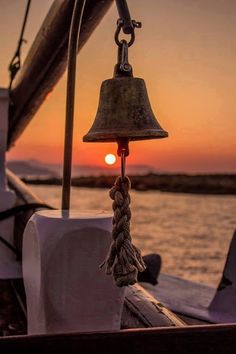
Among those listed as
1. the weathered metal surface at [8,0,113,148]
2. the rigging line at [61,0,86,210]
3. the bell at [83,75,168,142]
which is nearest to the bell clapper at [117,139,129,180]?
the bell at [83,75,168,142]

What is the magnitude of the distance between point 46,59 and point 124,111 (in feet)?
7.35

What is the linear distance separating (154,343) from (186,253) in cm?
1049

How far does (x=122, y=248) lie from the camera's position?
1.83 metres

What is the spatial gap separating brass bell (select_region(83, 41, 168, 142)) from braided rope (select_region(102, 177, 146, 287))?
0.60ft

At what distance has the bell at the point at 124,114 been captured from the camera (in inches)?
77.2

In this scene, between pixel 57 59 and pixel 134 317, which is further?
pixel 57 59

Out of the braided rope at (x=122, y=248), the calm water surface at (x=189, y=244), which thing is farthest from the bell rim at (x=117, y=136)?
the calm water surface at (x=189, y=244)

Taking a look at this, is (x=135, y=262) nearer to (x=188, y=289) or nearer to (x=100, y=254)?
(x=100, y=254)

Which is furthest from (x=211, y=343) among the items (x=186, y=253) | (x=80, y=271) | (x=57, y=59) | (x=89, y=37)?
(x=186, y=253)

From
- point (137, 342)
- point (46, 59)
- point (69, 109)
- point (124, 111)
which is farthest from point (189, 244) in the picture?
point (137, 342)

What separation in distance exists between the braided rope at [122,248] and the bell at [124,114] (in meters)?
0.18

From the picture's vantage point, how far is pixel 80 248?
2246 mm

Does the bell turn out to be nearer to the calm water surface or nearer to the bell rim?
the bell rim

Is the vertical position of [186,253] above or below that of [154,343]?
below
